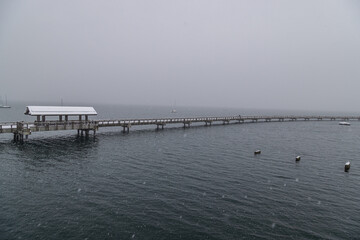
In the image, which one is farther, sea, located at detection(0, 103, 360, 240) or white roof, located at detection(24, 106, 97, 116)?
white roof, located at detection(24, 106, 97, 116)

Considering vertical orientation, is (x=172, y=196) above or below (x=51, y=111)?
below

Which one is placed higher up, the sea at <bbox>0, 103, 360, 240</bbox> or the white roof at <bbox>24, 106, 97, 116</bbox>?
the white roof at <bbox>24, 106, 97, 116</bbox>

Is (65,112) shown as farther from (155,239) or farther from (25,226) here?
(155,239)

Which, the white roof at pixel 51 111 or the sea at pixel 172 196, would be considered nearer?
the sea at pixel 172 196

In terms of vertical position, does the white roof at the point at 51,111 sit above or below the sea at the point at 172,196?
above

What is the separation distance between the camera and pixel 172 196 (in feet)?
69.4

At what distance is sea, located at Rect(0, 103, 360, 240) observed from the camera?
1580cm

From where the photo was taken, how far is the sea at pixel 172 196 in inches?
622

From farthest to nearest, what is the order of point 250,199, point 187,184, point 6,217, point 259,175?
point 259,175
point 187,184
point 250,199
point 6,217

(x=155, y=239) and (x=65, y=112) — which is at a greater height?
(x=65, y=112)

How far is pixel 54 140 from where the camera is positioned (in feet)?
154

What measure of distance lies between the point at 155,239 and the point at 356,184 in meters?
24.8

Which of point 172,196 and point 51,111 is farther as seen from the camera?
point 51,111

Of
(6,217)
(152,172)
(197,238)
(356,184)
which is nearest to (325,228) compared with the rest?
(197,238)
